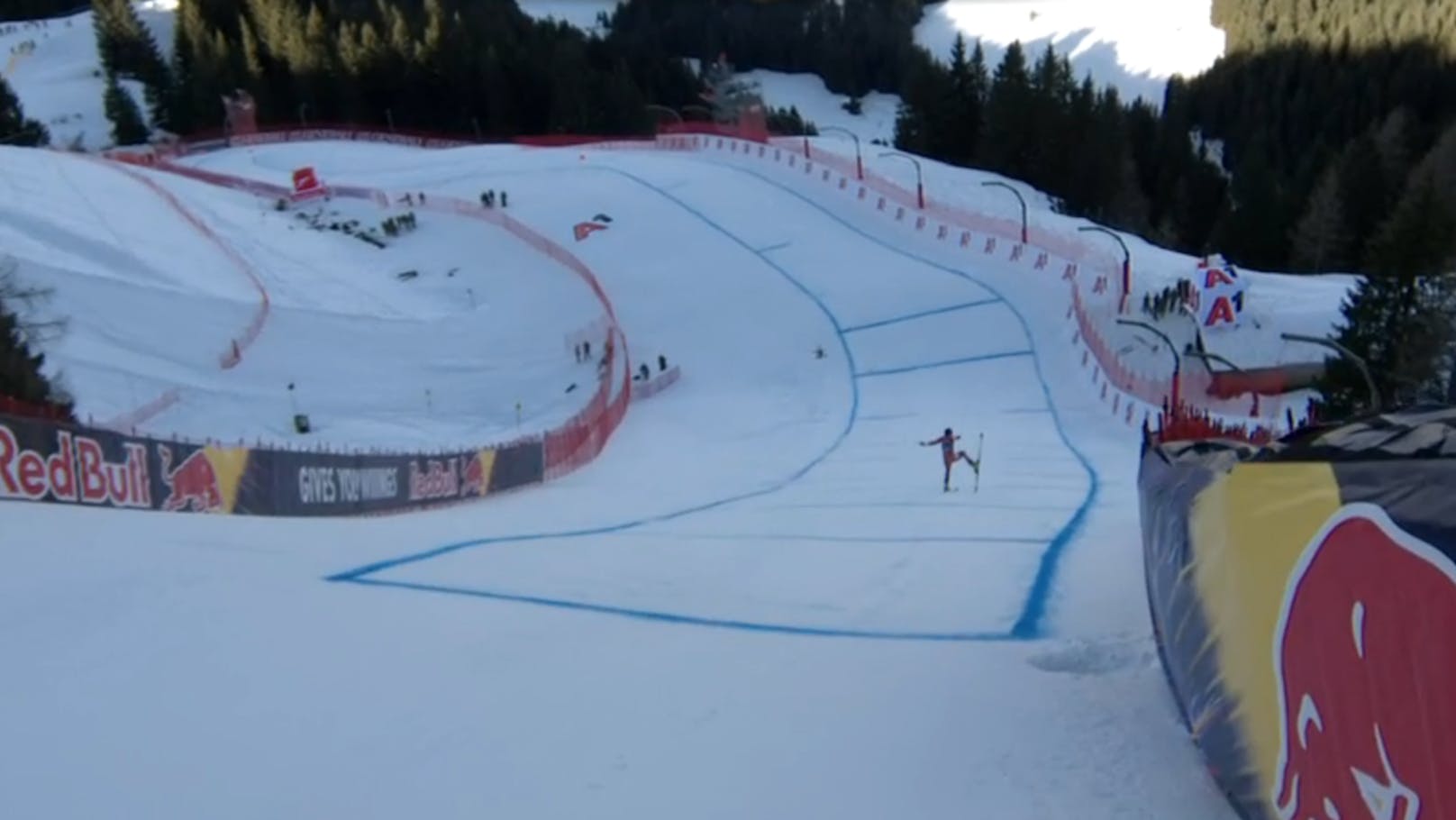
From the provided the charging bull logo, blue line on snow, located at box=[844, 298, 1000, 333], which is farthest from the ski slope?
blue line on snow, located at box=[844, 298, 1000, 333]

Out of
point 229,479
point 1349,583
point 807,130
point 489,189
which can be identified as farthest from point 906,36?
point 1349,583

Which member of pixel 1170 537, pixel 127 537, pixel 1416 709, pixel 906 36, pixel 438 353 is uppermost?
pixel 906 36

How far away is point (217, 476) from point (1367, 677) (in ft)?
35.7

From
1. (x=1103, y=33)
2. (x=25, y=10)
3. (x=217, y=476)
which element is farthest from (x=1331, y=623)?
(x=25, y=10)

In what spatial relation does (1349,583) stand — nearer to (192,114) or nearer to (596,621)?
(596,621)

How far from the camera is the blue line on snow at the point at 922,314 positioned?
91.1ft

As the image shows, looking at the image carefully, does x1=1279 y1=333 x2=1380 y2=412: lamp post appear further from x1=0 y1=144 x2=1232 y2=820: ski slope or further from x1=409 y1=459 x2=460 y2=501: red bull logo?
x1=409 y1=459 x2=460 y2=501: red bull logo

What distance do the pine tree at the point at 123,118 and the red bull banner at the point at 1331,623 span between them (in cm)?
6994

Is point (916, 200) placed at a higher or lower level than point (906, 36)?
lower

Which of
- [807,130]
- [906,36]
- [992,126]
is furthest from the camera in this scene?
[906,36]

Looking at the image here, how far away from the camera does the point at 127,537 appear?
9211mm

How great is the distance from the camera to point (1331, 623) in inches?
140

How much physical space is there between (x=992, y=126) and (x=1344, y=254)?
51.2ft

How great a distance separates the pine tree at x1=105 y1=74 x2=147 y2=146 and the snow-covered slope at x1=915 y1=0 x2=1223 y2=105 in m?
63.2
